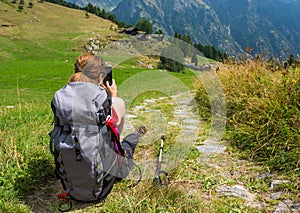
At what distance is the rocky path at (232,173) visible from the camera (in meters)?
3.06

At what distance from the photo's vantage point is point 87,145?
9.39 feet

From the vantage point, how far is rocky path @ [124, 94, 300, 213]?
121 inches

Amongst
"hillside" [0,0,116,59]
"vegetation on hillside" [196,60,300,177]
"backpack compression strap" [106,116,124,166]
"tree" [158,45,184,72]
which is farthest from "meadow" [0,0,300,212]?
"hillside" [0,0,116,59]

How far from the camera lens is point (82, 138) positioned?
2.84 metres

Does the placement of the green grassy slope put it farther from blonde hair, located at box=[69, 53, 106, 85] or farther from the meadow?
blonde hair, located at box=[69, 53, 106, 85]

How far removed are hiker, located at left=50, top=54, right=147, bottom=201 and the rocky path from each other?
4.30 feet

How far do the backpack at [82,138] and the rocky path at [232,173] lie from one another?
53.6 inches

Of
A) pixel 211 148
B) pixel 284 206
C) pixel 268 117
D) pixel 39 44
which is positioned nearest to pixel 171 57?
pixel 211 148

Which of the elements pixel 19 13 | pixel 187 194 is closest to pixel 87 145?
pixel 187 194

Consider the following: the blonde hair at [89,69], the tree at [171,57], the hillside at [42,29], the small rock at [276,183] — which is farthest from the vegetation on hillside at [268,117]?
the hillside at [42,29]

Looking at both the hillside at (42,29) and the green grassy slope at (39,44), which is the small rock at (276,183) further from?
the hillside at (42,29)

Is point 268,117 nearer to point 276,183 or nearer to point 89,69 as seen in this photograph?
point 276,183

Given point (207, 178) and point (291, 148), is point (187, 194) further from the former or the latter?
point (291, 148)

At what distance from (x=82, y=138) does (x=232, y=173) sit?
2.05 metres
